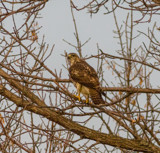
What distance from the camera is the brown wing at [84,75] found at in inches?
244

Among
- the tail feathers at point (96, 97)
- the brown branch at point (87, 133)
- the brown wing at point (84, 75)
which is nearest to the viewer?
the brown branch at point (87, 133)

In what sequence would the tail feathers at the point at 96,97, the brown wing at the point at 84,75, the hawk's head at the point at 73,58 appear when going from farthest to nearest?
the hawk's head at the point at 73,58, the brown wing at the point at 84,75, the tail feathers at the point at 96,97

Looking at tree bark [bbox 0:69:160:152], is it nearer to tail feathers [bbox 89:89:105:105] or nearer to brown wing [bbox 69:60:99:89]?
tail feathers [bbox 89:89:105:105]

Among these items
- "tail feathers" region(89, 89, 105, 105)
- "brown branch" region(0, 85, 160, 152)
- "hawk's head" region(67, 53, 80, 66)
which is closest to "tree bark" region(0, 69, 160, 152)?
"brown branch" region(0, 85, 160, 152)

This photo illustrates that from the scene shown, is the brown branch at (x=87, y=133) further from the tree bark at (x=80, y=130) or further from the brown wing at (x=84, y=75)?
the brown wing at (x=84, y=75)

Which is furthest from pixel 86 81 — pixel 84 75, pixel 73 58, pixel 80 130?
pixel 80 130

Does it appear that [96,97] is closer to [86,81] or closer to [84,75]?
[86,81]

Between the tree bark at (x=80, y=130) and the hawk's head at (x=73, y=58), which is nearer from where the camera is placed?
the tree bark at (x=80, y=130)

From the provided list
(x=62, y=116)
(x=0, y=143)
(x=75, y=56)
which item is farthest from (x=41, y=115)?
(x=75, y=56)

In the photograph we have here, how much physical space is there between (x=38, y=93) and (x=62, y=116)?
80 cm

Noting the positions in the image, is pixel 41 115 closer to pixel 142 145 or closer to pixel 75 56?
pixel 142 145

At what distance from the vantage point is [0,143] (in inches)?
203

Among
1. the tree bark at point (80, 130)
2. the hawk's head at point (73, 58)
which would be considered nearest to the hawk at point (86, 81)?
the hawk's head at point (73, 58)

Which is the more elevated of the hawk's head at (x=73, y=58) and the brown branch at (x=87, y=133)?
the hawk's head at (x=73, y=58)
